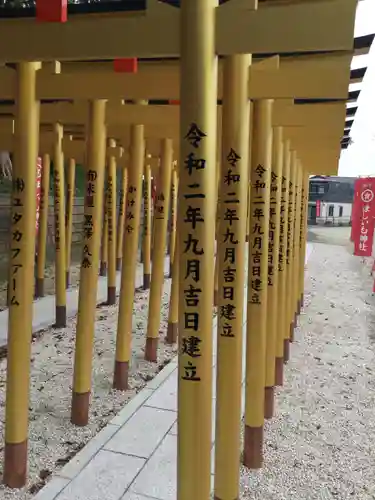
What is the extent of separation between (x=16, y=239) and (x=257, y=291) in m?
1.66

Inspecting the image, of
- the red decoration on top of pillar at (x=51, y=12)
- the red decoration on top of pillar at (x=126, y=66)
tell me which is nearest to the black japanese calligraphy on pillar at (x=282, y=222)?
the red decoration on top of pillar at (x=126, y=66)

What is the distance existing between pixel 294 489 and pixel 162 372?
7.77ft

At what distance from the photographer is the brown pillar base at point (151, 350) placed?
Answer: 5.77 metres

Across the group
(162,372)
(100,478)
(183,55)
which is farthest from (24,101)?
(162,372)

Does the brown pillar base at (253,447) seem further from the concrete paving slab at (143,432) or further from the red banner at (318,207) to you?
the red banner at (318,207)

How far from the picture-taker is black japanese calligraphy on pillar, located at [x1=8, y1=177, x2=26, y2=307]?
10.0ft

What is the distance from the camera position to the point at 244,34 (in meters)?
2.11

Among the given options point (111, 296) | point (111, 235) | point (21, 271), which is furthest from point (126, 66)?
point (111, 296)

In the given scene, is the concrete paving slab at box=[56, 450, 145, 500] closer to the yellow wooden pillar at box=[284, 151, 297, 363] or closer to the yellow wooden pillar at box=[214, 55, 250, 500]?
the yellow wooden pillar at box=[214, 55, 250, 500]

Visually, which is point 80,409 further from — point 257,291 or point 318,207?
point 318,207

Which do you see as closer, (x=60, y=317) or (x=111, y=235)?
(x=60, y=317)

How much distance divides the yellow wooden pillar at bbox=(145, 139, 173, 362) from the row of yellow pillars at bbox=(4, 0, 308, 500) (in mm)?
713

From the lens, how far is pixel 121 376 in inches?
193

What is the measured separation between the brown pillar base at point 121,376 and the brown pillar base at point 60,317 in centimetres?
239
